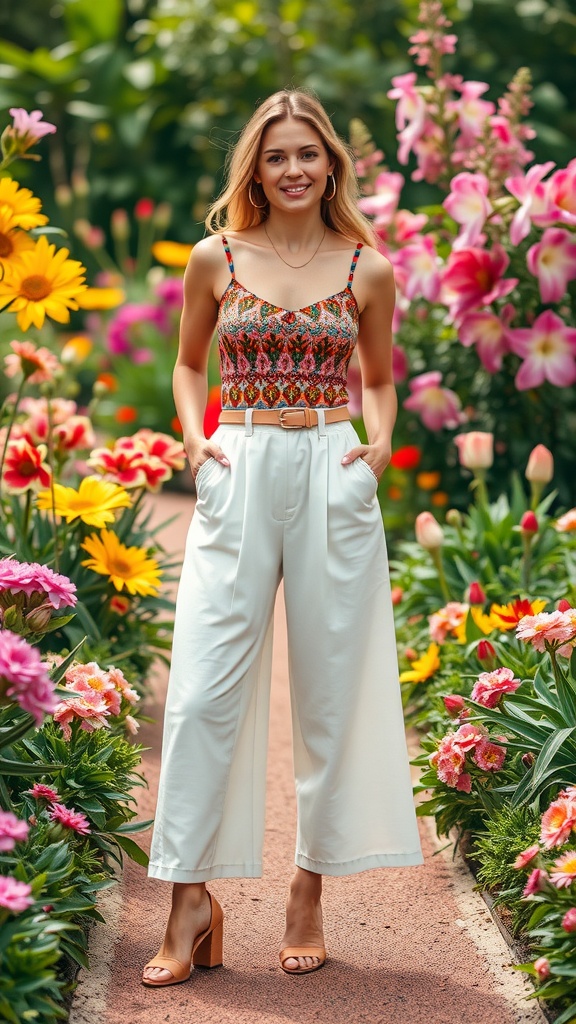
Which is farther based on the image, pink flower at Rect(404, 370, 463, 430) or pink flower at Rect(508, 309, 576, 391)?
pink flower at Rect(404, 370, 463, 430)

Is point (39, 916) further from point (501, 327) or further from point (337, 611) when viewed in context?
point (501, 327)

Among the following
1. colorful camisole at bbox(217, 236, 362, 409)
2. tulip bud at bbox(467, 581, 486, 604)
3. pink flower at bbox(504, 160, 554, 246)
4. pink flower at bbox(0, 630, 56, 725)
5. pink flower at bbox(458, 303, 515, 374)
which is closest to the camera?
pink flower at bbox(0, 630, 56, 725)

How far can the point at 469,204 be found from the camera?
4547 mm

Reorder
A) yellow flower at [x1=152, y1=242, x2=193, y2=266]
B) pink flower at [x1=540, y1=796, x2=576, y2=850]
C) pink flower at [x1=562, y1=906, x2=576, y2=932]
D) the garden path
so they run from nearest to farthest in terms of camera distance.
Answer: pink flower at [x1=562, y1=906, x2=576, y2=932] < pink flower at [x1=540, y1=796, x2=576, y2=850] < the garden path < yellow flower at [x1=152, y1=242, x2=193, y2=266]

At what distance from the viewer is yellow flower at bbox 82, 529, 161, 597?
3.71 metres

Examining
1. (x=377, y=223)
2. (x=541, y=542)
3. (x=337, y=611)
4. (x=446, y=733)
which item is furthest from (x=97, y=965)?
(x=377, y=223)

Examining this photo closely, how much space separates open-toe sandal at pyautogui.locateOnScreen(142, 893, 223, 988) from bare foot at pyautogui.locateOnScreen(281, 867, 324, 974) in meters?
0.15

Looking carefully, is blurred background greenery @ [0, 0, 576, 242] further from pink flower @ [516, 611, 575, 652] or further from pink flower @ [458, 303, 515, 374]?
pink flower @ [516, 611, 575, 652]

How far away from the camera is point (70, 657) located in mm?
2719

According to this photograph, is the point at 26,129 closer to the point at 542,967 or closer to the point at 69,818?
the point at 69,818

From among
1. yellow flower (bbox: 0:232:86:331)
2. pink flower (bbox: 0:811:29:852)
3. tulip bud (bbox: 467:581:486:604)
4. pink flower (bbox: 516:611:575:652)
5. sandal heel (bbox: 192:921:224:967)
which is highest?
yellow flower (bbox: 0:232:86:331)

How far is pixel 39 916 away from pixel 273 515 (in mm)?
873

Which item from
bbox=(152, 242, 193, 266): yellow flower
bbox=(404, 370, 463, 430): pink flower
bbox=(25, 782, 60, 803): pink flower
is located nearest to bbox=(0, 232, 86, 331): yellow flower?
bbox=(25, 782, 60, 803): pink flower

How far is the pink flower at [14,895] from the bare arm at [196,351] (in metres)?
0.93
